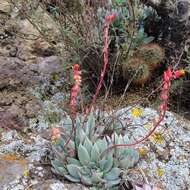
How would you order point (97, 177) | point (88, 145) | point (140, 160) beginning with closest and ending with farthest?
point (97, 177) < point (88, 145) < point (140, 160)

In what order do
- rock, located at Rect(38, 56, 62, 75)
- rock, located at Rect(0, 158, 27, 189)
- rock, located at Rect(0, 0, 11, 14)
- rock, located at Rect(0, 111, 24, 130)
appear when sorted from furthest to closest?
1. rock, located at Rect(0, 0, 11, 14)
2. rock, located at Rect(38, 56, 62, 75)
3. rock, located at Rect(0, 111, 24, 130)
4. rock, located at Rect(0, 158, 27, 189)

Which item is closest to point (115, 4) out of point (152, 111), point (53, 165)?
point (152, 111)

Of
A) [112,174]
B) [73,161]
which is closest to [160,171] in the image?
[112,174]

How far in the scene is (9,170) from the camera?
312cm

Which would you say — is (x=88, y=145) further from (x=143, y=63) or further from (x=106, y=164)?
(x=143, y=63)

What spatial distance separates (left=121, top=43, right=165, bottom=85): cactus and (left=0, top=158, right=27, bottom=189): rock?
1.25m

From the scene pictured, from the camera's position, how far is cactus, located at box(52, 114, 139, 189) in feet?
9.80

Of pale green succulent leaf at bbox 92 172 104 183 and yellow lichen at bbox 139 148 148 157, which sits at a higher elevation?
yellow lichen at bbox 139 148 148 157

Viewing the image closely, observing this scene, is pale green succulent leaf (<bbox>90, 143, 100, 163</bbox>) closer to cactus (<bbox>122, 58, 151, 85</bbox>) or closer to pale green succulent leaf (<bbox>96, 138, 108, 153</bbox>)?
pale green succulent leaf (<bbox>96, 138, 108, 153</bbox>)

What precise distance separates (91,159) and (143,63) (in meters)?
1.20

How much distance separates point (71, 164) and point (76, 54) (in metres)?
1.18

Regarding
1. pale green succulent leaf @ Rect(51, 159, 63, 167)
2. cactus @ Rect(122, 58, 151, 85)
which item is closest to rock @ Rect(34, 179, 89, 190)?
pale green succulent leaf @ Rect(51, 159, 63, 167)

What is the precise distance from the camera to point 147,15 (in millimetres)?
4125

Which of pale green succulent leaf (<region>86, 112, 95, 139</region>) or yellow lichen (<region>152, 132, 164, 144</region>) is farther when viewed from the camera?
yellow lichen (<region>152, 132, 164, 144</region>)
